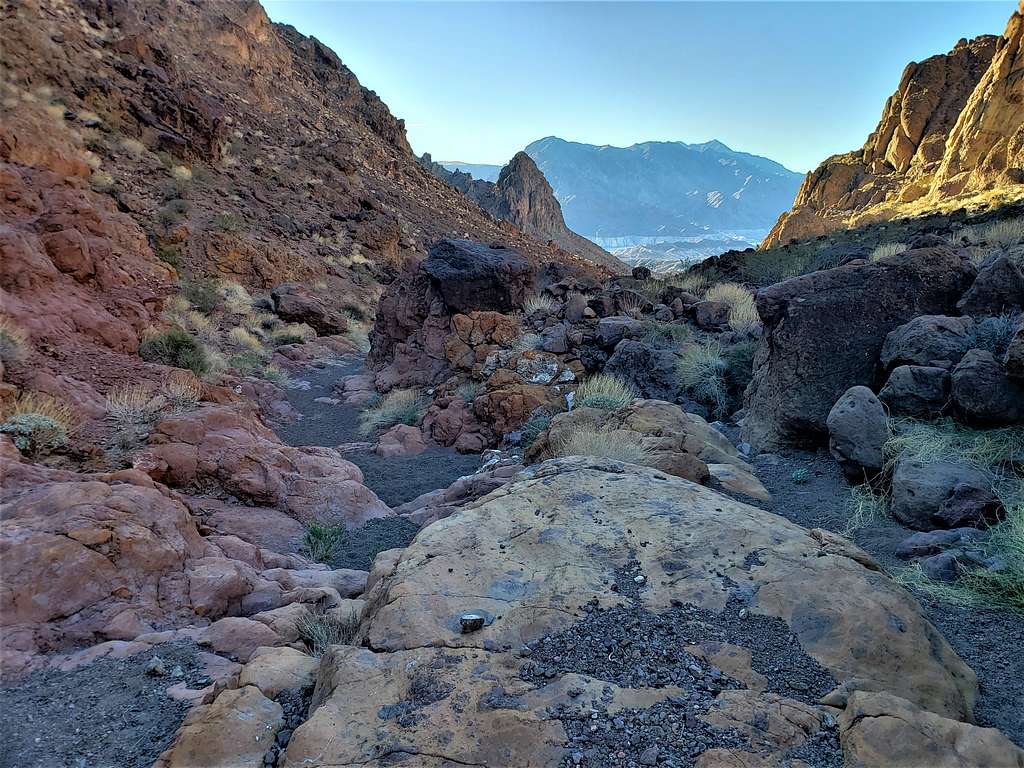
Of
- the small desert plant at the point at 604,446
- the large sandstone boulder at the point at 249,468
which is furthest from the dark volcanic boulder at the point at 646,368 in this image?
the large sandstone boulder at the point at 249,468

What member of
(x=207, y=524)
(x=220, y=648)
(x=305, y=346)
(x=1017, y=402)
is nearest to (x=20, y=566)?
(x=220, y=648)

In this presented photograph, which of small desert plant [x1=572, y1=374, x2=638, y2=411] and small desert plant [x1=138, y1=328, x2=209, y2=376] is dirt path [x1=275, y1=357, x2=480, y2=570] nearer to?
small desert plant [x1=138, y1=328, x2=209, y2=376]

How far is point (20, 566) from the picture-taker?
2979 millimetres

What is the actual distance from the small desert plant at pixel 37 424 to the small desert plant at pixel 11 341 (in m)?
0.71

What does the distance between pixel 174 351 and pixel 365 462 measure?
3.76 metres

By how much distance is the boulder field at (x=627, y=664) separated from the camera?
6.06 ft

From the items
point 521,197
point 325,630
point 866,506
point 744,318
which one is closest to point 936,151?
point 744,318

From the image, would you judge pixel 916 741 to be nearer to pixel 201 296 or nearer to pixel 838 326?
pixel 838 326

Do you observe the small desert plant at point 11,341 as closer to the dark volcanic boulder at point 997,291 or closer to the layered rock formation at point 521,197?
the dark volcanic boulder at point 997,291

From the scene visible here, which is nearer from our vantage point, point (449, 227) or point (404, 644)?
point (404, 644)

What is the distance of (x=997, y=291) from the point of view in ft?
18.0

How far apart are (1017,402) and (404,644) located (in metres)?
4.96

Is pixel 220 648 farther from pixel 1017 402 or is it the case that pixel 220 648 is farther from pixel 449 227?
pixel 449 227

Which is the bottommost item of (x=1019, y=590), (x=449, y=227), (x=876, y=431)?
(x=1019, y=590)
